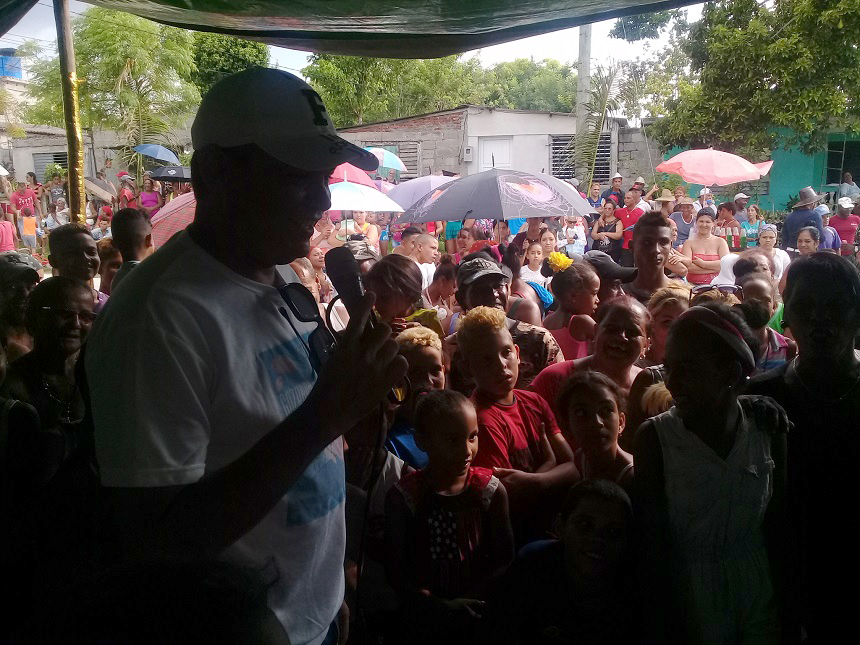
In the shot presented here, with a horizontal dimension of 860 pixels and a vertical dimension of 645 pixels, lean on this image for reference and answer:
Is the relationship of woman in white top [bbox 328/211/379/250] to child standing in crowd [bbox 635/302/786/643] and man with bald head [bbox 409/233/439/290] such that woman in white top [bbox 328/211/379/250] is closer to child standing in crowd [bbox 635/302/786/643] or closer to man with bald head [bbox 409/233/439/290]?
man with bald head [bbox 409/233/439/290]

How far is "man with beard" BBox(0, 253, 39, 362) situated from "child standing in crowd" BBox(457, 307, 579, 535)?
5.69ft

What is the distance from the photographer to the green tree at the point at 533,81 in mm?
76338

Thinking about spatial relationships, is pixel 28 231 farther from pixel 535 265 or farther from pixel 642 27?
pixel 642 27

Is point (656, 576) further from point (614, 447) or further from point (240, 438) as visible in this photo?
point (240, 438)

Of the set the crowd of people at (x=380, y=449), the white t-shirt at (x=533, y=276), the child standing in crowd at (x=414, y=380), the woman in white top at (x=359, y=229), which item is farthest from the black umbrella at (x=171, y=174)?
the child standing in crowd at (x=414, y=380)

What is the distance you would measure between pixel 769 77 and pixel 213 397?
672 inches

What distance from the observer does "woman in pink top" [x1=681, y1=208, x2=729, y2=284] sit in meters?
6.48

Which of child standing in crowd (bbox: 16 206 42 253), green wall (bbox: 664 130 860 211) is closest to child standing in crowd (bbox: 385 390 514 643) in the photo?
child standing in crowd (bbox: 16 206 42 253)

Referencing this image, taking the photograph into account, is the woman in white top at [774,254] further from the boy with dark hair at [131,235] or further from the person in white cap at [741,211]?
the person in white cap at [741,211]

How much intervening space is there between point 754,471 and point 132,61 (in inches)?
504

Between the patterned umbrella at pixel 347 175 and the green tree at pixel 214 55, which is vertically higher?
the green tree at pixel 214 55

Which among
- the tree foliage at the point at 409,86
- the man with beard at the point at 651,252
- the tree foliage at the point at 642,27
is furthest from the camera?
the tree foliage at the point at 409,86

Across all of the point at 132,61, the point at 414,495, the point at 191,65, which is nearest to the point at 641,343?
the point at 414,495

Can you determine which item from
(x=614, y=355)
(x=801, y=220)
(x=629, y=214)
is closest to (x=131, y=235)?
(x=614, y=355)
